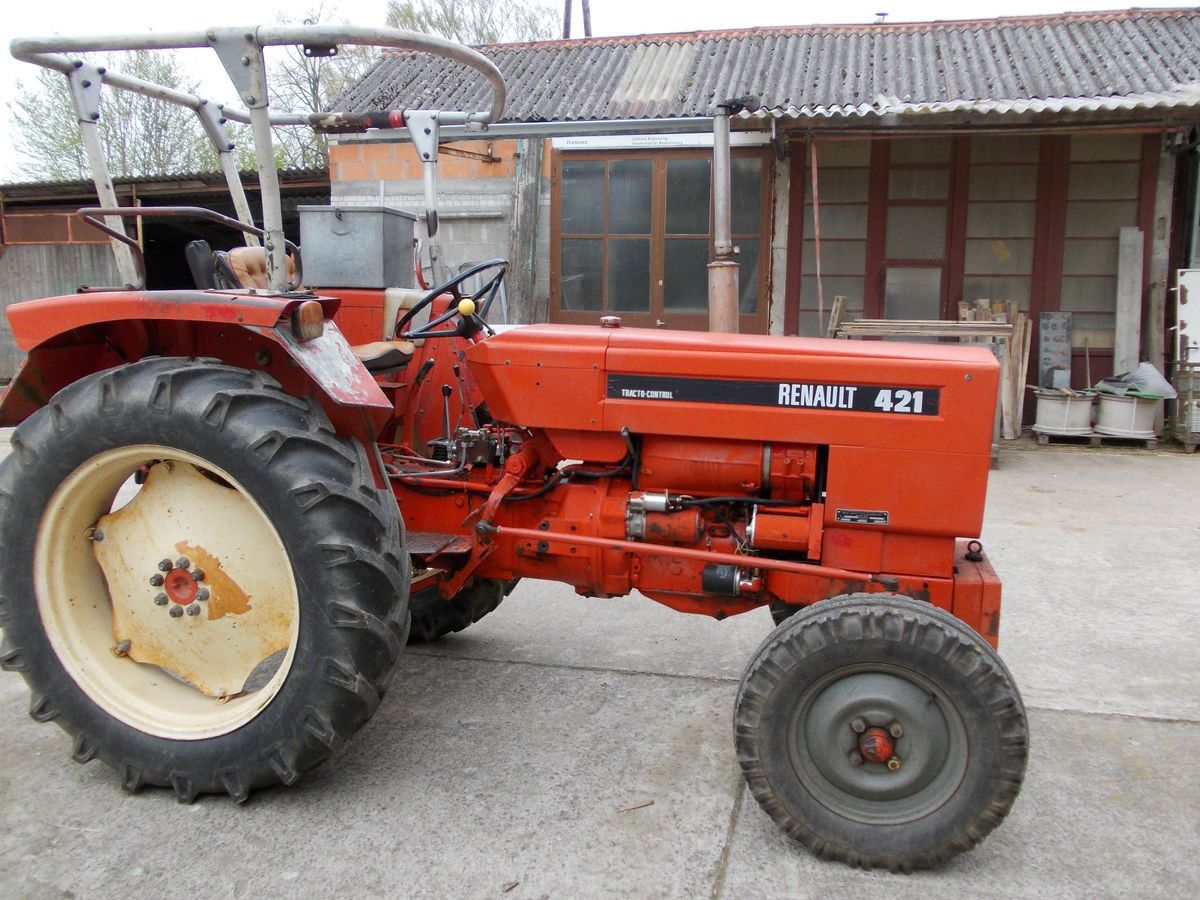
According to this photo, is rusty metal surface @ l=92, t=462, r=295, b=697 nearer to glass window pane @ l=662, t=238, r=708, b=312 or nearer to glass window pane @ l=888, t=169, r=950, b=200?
glass window pane @ l=662, t=238, r=708, b=312

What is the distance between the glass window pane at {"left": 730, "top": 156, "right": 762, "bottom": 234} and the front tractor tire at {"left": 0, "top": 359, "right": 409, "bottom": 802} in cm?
745

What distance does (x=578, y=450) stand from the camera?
2729 mm

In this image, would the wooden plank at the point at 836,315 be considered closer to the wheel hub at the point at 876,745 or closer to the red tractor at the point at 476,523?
the red tractor at the point at 476,523

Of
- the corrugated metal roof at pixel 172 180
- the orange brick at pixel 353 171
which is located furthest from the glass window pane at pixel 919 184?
the corrugated metal roof at pixel 172 180

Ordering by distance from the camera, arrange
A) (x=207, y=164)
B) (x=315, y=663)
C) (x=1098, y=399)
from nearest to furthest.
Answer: (x=315, y=663)
(x=1098, y=399)
(x=207, y=164)

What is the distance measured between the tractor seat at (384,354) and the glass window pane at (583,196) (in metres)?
6.82

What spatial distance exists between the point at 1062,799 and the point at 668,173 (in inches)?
305

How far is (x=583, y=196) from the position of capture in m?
9.62

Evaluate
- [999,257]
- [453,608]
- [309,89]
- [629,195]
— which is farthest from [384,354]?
[309,89]

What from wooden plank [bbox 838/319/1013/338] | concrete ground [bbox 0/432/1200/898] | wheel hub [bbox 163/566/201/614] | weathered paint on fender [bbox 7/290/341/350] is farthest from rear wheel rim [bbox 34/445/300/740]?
wooden plank [bbox 838/319/1013/338]

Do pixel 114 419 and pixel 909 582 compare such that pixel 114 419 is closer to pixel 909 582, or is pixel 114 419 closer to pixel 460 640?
pixel 460 640

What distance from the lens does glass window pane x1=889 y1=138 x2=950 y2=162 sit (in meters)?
8.95

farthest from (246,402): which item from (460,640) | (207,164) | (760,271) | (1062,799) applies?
(207,164)

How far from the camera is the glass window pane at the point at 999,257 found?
29.5 feet
